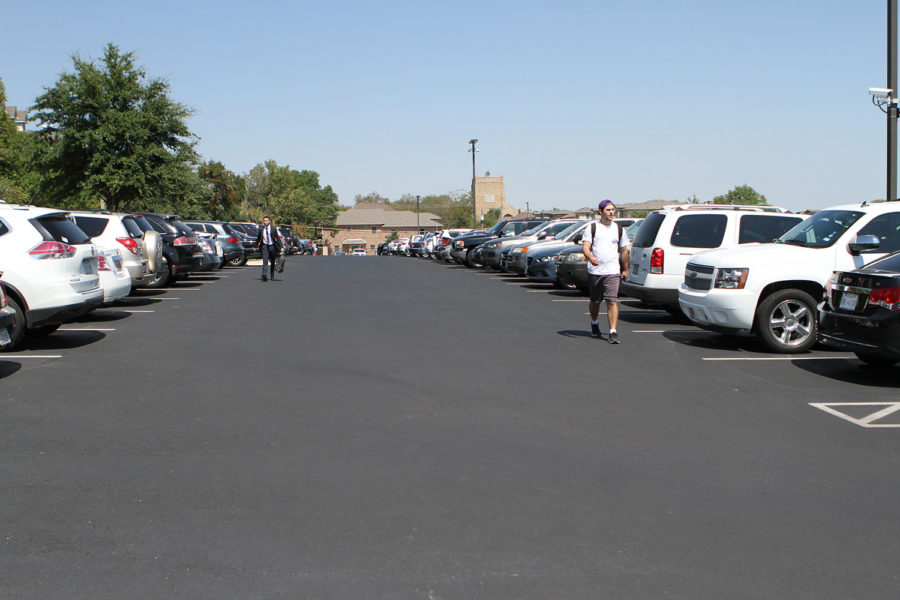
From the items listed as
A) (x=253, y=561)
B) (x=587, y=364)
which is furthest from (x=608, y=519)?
(x=587, y=364)

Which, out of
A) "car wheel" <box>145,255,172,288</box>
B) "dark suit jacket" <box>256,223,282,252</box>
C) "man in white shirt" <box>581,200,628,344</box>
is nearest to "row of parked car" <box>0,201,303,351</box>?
"man in white shirt" <box>581,200,628,344</box>

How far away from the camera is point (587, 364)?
10148mm

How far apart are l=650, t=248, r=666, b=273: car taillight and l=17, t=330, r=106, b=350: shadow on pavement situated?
838 centimetres

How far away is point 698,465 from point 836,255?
635 centimetres

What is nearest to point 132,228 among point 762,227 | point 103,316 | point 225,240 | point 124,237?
point 124,237

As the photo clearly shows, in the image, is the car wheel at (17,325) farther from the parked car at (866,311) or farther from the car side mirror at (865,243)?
the car side mirror at (865,243)

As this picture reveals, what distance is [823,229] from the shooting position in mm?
11547

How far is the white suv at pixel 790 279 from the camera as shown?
436 inches

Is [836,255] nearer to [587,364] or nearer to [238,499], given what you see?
[587,364]

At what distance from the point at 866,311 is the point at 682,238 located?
5363 mm

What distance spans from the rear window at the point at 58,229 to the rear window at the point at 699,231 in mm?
8914

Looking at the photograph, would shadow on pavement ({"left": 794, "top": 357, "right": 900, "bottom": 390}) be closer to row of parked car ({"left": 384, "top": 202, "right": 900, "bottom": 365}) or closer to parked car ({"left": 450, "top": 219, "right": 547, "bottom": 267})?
row of parked car ({"left": 384, "top": 202, "right": 900, "bottom": 365})

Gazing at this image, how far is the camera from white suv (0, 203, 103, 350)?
424 inches

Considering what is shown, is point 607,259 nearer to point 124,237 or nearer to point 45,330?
point 45,330
